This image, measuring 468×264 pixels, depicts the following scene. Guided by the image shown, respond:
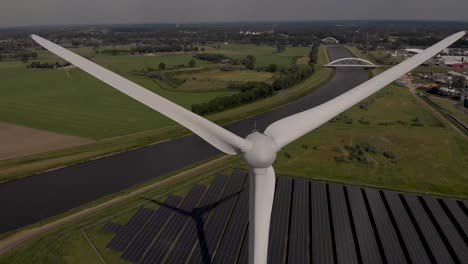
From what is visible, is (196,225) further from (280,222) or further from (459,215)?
(459,215)

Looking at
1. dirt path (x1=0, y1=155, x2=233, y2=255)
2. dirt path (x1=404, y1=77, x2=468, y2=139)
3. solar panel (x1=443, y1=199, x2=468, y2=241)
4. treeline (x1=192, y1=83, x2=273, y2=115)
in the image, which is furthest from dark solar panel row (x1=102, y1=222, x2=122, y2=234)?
dirt path (x1=404, y1=77, x2=468, y2=139)

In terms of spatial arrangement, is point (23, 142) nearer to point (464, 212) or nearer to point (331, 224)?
point (331, 224)

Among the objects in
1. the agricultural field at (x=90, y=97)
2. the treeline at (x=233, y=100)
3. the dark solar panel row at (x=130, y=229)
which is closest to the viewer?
the dark solar panel row at (x=130, y=229)

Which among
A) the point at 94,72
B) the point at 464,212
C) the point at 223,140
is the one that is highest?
the point at 94,72

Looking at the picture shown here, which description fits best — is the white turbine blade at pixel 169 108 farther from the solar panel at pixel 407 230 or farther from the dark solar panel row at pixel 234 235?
the solar panel at pixel 407 230

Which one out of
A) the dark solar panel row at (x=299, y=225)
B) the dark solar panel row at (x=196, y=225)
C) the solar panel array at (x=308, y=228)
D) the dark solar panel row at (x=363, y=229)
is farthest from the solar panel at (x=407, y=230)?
the dark solar panel row at (x=196, y=225)

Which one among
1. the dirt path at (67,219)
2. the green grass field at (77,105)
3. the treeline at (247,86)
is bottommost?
the dirt path at (67,219)

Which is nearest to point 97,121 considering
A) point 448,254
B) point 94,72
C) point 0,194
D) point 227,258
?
point 0,194
